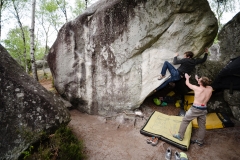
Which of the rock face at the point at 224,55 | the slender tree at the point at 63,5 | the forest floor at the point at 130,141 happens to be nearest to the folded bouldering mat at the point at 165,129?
the forest floor at the point at 130,141

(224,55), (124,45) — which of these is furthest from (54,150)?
(224,55)

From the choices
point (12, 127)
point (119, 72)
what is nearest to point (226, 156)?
point (119, 72)

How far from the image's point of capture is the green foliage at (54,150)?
342 centimetres

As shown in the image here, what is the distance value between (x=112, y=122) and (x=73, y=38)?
446cm

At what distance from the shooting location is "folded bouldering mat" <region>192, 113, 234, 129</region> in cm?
551

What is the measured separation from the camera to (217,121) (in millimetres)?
5680

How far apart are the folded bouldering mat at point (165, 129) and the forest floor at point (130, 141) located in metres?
0.18

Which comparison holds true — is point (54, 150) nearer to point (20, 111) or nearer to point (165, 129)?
point (20, 111)

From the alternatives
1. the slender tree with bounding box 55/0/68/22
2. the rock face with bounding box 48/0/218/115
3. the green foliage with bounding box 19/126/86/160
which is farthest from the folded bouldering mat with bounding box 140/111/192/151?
the slender tree with bounding box 55/0/68/22

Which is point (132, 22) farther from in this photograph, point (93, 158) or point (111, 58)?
point (93, 158)

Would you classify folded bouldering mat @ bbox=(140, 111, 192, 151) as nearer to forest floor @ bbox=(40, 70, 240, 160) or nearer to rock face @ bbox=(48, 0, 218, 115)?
forest floor @ bbox=(40, 70, 240, 160)

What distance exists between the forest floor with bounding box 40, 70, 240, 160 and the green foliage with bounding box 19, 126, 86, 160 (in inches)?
27.5

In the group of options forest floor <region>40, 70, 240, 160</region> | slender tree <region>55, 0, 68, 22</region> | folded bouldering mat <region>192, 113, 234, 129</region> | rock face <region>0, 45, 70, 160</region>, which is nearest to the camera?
rock face <region>0, 45, 70, 160</region>

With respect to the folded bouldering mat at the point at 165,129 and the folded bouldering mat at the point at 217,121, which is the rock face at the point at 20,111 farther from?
the folded bouldering mat at the point at 217,121
